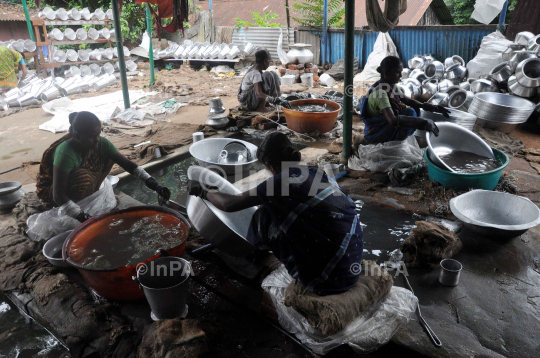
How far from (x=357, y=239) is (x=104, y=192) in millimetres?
2494

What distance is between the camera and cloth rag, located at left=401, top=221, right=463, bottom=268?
274cm

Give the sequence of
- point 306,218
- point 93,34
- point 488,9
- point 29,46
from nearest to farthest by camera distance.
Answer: point 306,218
point 488,9
point 29,46
point 93,34

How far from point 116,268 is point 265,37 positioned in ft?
44.1

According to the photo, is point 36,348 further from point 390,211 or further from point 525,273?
point 525,273

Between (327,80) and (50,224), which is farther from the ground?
(327,80)

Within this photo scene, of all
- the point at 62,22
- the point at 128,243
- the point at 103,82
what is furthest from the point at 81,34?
the point at 128,243

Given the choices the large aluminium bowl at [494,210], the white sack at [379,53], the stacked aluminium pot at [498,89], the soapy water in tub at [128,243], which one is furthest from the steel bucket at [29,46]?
the large aluminium bowl at [494,210]

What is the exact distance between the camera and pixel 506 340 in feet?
7.08

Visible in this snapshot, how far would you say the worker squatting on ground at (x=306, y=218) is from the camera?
189cm

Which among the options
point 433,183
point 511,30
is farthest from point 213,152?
point 511,30

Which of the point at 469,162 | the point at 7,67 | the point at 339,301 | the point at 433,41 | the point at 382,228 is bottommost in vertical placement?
the point at 382,228

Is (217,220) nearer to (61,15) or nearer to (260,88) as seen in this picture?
(260,88)

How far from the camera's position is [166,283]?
2.27m

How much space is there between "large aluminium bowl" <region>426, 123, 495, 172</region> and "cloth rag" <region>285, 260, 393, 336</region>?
242cm
